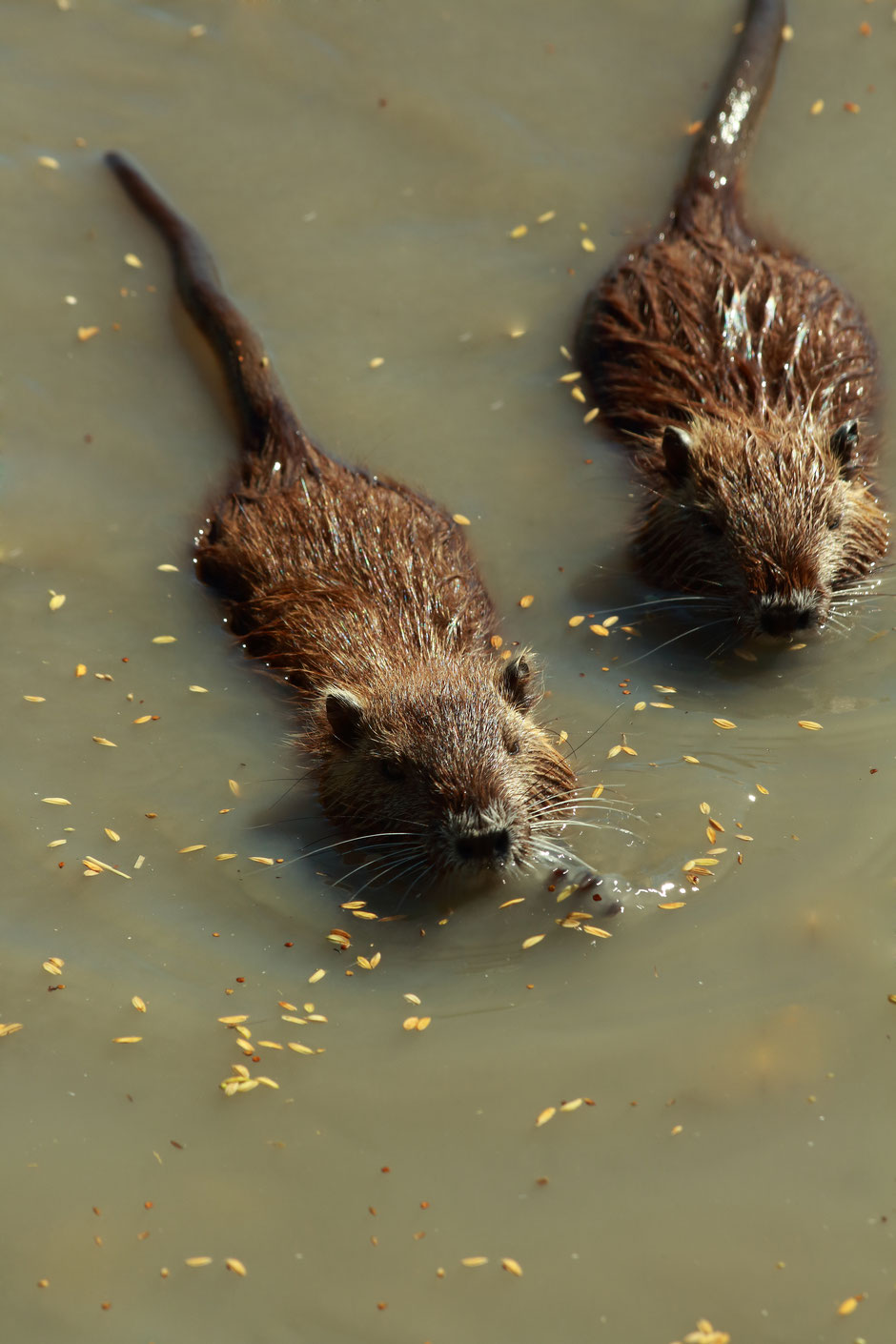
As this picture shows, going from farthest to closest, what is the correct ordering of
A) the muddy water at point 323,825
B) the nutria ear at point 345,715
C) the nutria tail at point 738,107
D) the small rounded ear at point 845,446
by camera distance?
the nutria tail at point 738,107 → the small rounded ear at point 845,446 → the nutria ear at point 345,715 → the muddy water at point 323,825

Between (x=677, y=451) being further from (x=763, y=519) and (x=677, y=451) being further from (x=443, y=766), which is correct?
(x=443, y=766)

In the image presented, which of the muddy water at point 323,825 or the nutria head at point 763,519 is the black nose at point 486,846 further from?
the nutria head at point 763,519

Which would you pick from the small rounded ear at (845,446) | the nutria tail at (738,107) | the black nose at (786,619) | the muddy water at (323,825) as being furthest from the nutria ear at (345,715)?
the nutria tail at (738,107)

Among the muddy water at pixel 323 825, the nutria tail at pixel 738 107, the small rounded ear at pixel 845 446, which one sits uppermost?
the nutria tail at pixel 738 107

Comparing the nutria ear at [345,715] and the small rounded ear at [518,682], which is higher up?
the small rounded ear at [518,682]

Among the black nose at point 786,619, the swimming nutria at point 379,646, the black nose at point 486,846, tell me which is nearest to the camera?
the black nose at point 486,846

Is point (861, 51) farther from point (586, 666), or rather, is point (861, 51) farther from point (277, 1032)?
point (277, 1032)

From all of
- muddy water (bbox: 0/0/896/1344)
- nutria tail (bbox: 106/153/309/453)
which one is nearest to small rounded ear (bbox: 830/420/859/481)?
muddy water (bbox: 0/0/896/1344)
